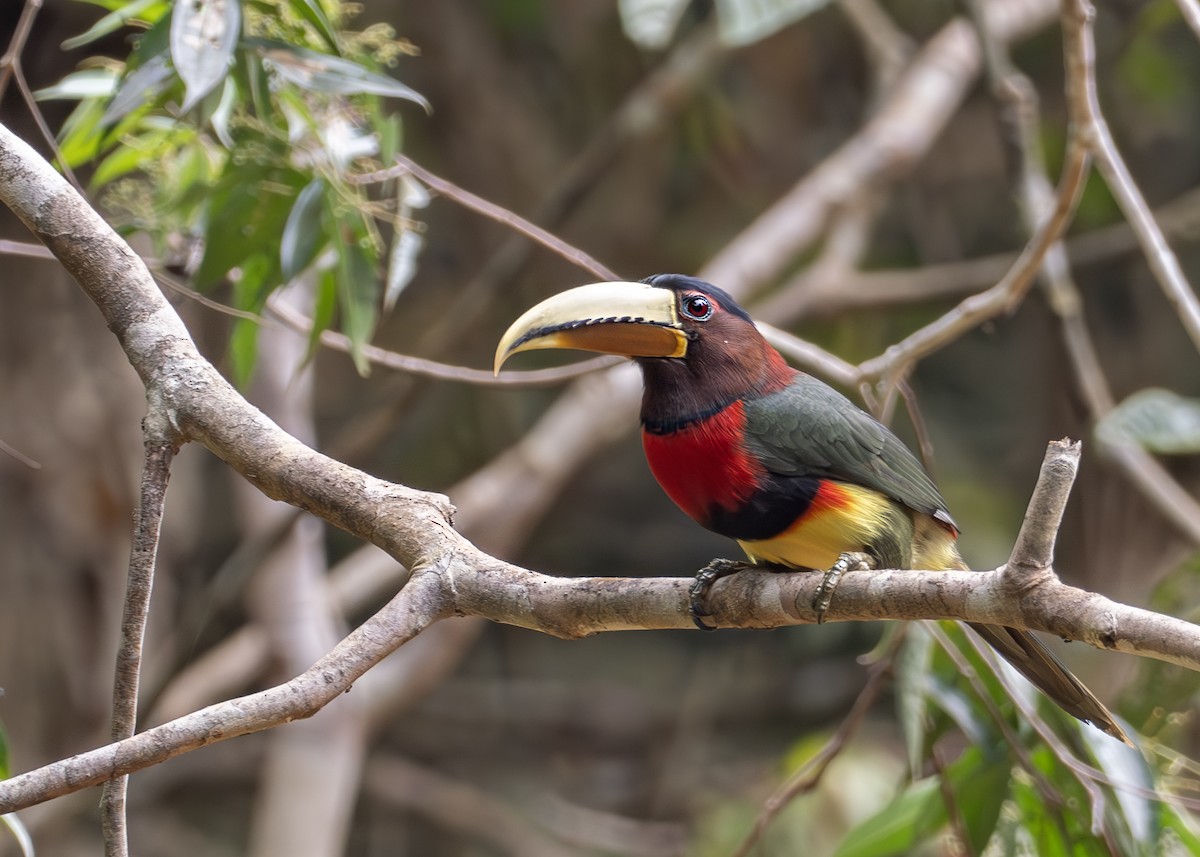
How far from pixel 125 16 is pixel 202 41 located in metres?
0.34

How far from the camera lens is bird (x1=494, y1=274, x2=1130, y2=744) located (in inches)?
80.7

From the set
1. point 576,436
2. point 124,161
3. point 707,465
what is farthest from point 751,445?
point 576,436

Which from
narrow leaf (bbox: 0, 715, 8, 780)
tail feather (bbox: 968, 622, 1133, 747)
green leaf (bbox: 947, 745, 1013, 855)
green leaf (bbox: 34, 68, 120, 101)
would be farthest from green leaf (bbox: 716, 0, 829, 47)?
narrow leaf (bbox: 0, 715, 8, 780)

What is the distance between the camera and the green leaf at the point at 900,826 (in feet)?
8.99

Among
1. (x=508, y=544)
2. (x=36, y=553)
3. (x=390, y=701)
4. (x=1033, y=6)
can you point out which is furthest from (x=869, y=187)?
(x=36, y=553)

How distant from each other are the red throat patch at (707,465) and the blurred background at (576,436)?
2015 millimetres

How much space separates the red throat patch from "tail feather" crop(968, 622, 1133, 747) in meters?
0.47

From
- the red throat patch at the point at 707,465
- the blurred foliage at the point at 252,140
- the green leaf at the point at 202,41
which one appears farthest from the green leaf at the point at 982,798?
the green leaf at the point at 202,41

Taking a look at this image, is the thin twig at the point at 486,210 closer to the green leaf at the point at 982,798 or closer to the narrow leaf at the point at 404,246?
the narrow leaf at the point at 404,246

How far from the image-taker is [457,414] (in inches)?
243

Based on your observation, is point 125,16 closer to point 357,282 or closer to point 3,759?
point 357,282

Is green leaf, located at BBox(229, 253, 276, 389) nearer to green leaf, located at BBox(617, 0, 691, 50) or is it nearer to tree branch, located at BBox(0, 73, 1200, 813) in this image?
tree branch, located at BBox(0, 73, 1200, 813)

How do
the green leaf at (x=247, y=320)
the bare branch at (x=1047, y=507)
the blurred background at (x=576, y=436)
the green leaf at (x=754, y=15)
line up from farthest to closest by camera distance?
the blurred background at (x=576, y=436) < the green leaf at (x=754, y=15) < the green leaf at (x=247, y=320) < the bare branch at (x=1047, y=507)

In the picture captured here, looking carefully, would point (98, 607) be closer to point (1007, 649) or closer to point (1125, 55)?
point (1007, 649)
